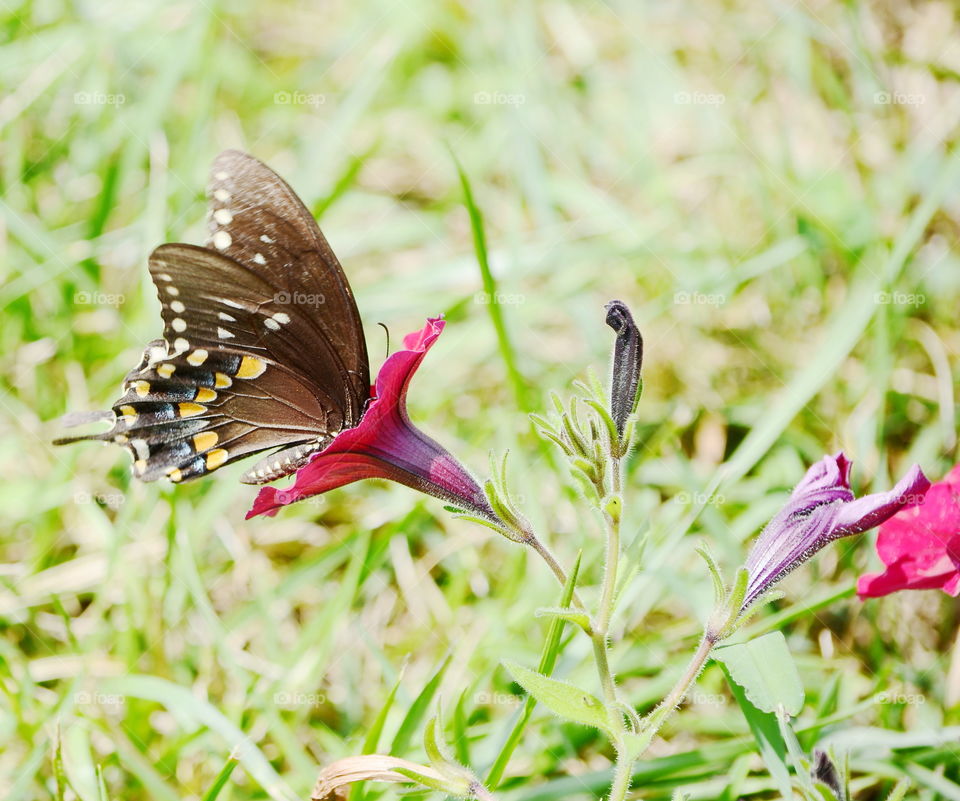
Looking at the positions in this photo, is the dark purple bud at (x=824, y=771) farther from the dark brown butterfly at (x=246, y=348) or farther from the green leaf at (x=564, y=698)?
the dark brown butterfly at (x=246, y=348)

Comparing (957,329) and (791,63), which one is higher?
(791,63)

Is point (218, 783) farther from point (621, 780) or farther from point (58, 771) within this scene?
point (621, 780)

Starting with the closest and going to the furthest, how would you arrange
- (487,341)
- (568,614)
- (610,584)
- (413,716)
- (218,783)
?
(568,614) < (610,584) < (218,783) < (413,716) < (487,341)

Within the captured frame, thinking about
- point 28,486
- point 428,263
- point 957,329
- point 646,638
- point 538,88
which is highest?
point 538,88

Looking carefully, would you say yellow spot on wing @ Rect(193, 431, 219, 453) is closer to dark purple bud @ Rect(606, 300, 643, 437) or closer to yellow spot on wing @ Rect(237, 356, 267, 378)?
yellow spot on wing @ Rect(237, 356, 267, 378)

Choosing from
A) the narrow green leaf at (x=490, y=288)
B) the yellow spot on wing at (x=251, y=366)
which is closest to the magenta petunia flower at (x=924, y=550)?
the narrow green leaf at (x=490, y=288)

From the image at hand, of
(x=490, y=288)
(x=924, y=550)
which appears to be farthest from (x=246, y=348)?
(x=924, y=550)

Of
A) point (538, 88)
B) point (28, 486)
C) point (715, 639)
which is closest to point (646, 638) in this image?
point (715, 639)

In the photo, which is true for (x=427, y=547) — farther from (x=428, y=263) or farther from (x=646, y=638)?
(x=428, y=263)
